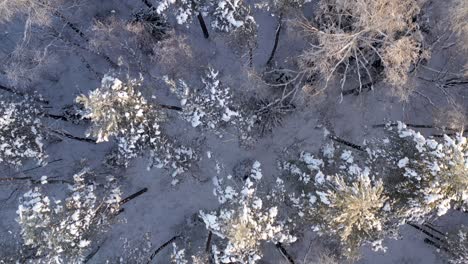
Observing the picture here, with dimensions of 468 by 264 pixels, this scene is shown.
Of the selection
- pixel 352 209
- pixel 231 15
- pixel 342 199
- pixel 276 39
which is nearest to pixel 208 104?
pixel 231 15

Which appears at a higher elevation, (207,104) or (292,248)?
(207,104)

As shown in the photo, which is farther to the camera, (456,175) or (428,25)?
(428,25)

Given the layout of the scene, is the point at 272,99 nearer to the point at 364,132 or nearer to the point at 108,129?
the point at 364,132

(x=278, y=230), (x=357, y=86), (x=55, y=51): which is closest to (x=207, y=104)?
(x=278, y=230)

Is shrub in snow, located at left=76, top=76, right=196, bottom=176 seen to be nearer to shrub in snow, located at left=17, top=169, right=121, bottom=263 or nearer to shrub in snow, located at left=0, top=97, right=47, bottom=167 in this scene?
shrub in snow, located at left=17, top=169, right=121, bottom=263

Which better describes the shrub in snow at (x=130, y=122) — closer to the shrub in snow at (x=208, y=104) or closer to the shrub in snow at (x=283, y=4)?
the shrub in snow at (x=208, y=104)

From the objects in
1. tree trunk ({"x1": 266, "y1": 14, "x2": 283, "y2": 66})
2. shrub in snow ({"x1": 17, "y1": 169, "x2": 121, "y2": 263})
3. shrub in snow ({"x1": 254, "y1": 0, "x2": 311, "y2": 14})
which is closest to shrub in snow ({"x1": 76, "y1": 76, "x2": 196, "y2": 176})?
shrub in snow ({"x1": 17, "y1": 169, "x2": 121, "y2": 263})
